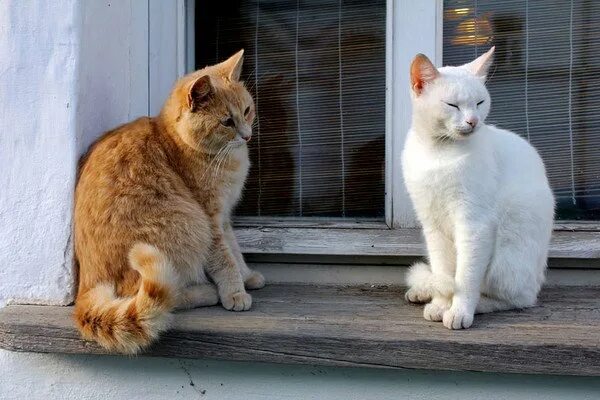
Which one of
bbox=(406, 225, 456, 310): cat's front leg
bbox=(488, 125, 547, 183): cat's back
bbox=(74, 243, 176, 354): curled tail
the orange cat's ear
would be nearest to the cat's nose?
the orange cat's ear

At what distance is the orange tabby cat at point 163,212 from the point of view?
4.93 ft

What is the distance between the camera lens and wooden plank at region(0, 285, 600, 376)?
1.43 m

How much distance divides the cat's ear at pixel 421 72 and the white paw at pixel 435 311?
536mm

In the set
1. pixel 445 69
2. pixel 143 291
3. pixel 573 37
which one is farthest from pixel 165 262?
pixel 573 37

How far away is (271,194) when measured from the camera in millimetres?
2211

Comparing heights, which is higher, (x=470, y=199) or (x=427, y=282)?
(x=470, y=199)

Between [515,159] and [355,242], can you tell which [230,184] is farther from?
[515,159]

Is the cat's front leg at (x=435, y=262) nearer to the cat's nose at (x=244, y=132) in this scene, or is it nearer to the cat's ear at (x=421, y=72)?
the cat's ear at (x=421, y=72)

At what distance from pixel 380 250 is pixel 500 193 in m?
0.48

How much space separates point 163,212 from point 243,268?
1.22 ft

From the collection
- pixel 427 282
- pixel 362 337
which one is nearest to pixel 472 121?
pixel 427 282

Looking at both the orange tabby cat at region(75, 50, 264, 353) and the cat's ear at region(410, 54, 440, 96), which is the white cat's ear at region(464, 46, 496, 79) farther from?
the orange tabby cat at region(75, 50, 264, 353)

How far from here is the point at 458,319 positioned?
151 cm

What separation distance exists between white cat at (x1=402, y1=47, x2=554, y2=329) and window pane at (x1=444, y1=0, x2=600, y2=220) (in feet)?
1.32
